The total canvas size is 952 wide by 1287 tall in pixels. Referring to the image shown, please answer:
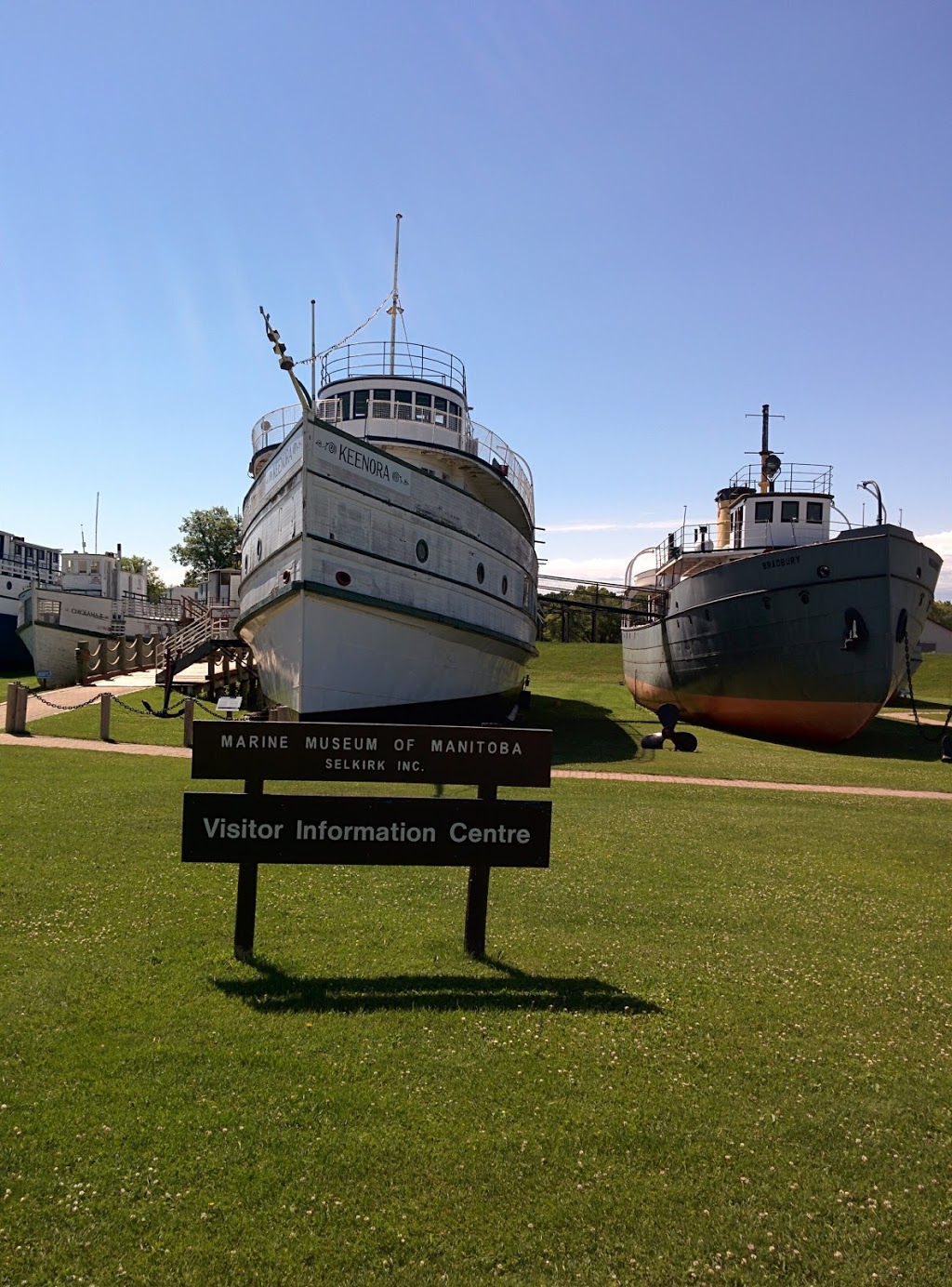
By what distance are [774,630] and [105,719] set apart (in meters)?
15.3

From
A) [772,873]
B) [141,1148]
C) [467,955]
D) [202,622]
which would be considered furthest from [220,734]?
[202,622]

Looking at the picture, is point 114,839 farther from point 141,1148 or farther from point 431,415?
point 431,415

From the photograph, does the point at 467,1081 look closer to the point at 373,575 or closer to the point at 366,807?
the point at 366,807

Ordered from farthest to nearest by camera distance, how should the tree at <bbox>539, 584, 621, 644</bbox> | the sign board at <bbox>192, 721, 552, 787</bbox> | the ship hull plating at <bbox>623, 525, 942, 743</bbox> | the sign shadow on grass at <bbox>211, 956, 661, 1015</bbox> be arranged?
the tree at <bbox>539, 584, 621, 644</bbox> < the ship hull plating at <bbox>623, 525, 942, 743</bbox> < the sign board at <bbox>192, 721, 552, 787</bbox> < the sign shadow on grass at <bbox>211, 956, 661, 1015</bbox>

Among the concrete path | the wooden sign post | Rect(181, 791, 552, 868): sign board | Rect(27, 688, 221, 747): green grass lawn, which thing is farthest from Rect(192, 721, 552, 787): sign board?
the concrete path

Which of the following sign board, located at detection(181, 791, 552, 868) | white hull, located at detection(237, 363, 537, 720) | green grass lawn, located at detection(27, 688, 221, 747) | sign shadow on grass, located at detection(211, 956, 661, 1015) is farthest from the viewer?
green grass lawn, located at detection(27, 688, 221, 747)

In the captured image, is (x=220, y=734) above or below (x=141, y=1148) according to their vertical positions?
above

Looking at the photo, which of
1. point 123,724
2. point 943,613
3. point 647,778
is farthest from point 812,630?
point 943,613

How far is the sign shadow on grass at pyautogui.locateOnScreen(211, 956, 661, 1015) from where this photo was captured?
4688mm

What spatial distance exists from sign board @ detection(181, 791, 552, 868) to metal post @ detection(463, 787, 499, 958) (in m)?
0.10

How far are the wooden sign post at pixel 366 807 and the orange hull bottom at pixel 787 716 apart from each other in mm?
16826

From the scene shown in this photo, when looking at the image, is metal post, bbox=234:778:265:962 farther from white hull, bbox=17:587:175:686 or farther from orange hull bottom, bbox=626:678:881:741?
white hull, bbox=17:587:175:686

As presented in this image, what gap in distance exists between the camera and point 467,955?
5.43 metres

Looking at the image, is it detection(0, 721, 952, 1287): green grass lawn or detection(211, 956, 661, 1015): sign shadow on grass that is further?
detection(211, 956, 661, 1015): sign shadow on grass
